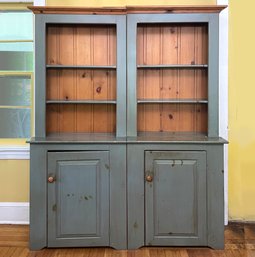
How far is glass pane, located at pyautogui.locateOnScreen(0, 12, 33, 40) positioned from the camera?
3.48 meters

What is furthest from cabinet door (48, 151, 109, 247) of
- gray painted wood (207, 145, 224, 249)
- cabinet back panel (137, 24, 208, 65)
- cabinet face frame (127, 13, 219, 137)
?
cabinet back panel (137, 24, 208, 65)

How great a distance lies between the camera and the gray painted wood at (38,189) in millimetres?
2840

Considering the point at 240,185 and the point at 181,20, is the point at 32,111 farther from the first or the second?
the point at 240,185

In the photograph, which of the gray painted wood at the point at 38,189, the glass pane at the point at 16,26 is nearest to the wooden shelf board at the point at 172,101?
the gray painted wood at the point at 38,189

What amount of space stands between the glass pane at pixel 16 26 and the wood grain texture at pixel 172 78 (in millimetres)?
1126

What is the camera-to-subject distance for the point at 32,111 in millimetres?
3521

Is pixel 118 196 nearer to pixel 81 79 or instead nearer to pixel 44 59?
pixel 81 79

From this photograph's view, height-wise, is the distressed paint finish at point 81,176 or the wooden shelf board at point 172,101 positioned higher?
the wooden shelf board at point 172,101

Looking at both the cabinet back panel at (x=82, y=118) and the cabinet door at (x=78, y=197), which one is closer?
the cabinet door at (x=78, y=197)

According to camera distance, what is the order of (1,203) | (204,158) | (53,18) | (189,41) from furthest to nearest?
1. (1,203)
2. (189,41)
3. (53,18)
4. (204,158)

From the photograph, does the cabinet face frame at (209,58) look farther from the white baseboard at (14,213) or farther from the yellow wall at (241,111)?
the white baseboard at (14,213)

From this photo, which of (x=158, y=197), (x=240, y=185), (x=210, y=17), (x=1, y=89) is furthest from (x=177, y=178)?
(x=1, y=89)

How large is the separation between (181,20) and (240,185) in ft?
5.49

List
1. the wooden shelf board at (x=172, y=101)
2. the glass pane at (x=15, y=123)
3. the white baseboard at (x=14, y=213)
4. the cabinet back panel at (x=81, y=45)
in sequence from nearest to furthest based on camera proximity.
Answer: the wooden shelf board at (x=172, y=101)
the cabinet back panel at (x=81, y=45)
the white baseboard at (x=14, y=213)
the glass pane at (x=15, y=123)
